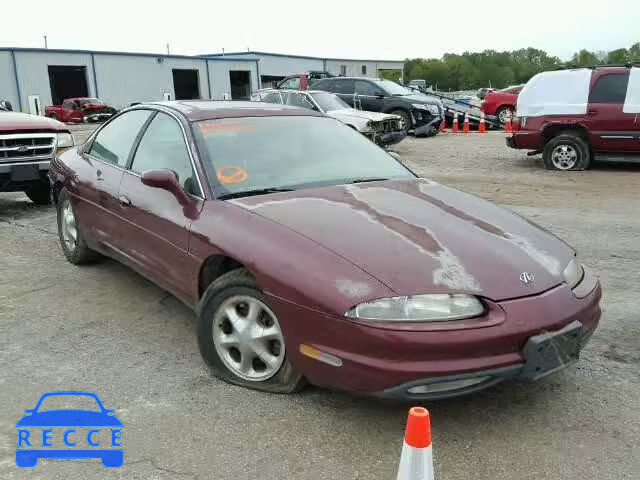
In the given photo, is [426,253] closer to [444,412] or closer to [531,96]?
[444,412]

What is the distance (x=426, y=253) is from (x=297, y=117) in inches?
77.6

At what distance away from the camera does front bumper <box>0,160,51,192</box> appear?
745cm

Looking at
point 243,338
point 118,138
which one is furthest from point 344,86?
point 243,338

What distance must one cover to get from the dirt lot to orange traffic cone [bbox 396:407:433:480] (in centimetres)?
57

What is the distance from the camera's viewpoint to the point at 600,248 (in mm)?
6020

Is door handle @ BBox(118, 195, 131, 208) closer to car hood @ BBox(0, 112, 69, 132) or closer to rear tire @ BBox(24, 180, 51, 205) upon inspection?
car hood @ BBox(0, 112, 69, 132)

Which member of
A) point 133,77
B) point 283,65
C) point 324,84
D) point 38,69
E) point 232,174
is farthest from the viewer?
point 283,65

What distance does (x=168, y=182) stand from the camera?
12.1 ft

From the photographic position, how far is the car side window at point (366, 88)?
18.0 metres

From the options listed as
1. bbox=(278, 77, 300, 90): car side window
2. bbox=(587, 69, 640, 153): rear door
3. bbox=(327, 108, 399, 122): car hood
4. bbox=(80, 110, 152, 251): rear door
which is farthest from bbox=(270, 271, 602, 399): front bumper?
bbox=(278, 77, 300, 90): car side window

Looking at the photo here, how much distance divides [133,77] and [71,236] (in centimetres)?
3907

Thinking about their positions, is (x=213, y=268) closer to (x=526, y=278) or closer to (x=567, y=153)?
(x=526, y=278)

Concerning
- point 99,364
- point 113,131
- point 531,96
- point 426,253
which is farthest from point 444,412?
point 531,96

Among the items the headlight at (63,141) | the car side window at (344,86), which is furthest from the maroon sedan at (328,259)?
the car side window at (344,86)
